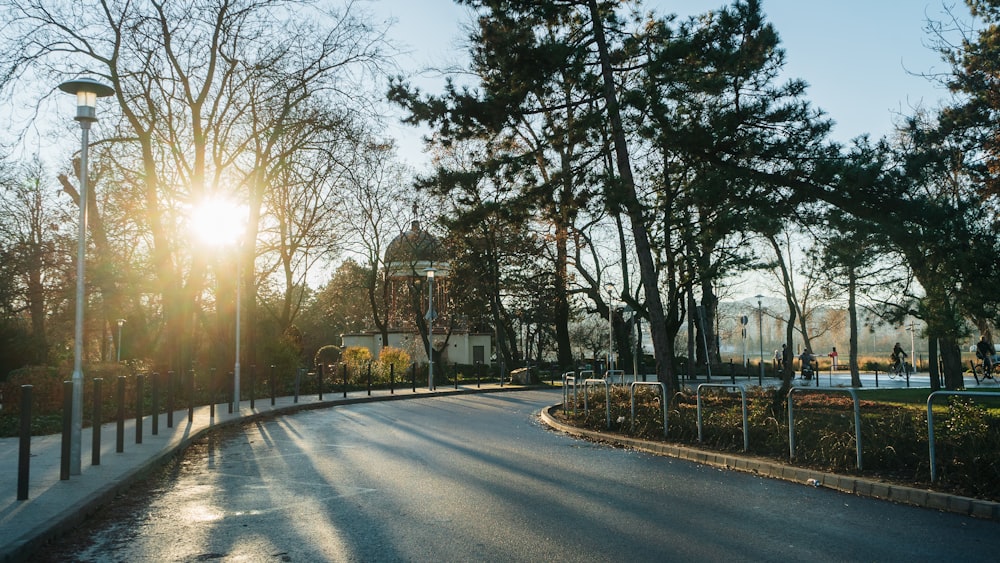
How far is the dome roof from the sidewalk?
28524 millimetres

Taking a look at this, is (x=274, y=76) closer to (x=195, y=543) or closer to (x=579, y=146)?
(x=579, y=146)

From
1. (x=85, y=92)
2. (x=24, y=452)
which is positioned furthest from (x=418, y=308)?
(x=24, y=452)

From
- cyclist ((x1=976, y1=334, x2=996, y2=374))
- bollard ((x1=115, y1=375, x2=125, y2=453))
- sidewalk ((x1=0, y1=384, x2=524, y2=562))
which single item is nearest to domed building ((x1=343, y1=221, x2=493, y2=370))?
cyclist ((x1=976, y1=334, x2=996, y2=374))

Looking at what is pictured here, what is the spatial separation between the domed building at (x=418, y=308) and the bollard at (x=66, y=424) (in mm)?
27088

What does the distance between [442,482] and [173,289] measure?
1986 cm

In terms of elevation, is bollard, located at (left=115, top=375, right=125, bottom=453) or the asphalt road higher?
bollard, located at (left=115, top=375, right=125, bottom=453)

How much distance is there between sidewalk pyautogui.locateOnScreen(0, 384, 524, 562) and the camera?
6.44 m

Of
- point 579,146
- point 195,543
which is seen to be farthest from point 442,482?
point 579,146

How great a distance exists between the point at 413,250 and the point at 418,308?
11.2ft

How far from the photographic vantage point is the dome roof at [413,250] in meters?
46.4

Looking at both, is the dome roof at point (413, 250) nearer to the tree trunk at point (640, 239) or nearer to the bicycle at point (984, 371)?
the bicycle at point (984, 371)

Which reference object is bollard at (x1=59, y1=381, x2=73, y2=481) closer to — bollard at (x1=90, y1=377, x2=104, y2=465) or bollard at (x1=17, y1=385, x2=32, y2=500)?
bollard at (x1=17, y1=385, x2=32, y2=500)

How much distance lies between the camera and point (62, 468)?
29.5 ft

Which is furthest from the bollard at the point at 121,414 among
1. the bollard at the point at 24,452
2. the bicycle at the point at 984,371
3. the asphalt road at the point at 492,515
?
the bicycle at the point at 984,371
